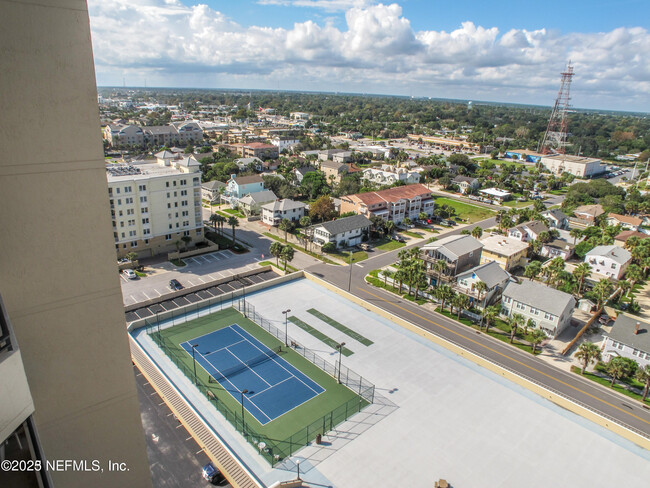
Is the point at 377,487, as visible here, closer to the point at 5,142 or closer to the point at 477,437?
the point at 477,437

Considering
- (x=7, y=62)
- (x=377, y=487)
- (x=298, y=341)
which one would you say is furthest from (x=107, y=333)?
(x=298, y=341)

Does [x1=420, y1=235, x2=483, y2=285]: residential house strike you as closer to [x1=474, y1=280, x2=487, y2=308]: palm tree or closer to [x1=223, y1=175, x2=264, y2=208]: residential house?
[x1=474, y1=280, x2=487, y2=308]: palm tree

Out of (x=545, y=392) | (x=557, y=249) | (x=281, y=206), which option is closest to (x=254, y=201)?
(x=281, y=206)

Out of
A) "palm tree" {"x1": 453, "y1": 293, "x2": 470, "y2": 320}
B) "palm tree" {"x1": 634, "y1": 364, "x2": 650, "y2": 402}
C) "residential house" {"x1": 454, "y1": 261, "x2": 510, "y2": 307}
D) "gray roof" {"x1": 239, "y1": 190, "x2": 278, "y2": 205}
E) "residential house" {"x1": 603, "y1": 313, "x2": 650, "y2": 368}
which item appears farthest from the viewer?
"gray roof" {"x1": 239, "y1": 190, "x2": 278, "y2": 205}

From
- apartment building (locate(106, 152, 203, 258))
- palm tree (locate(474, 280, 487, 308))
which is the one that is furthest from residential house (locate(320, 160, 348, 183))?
palm tree (locate(474, 280, 487, 308))

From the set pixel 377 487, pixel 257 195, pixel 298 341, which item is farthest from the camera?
pixel 257 195

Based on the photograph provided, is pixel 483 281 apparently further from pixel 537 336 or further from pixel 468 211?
pixel 468 211
